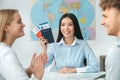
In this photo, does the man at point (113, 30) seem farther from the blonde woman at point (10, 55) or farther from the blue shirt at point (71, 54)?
the blue shirt at point (71, 54)

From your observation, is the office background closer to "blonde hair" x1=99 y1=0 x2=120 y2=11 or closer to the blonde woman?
the blonde woman

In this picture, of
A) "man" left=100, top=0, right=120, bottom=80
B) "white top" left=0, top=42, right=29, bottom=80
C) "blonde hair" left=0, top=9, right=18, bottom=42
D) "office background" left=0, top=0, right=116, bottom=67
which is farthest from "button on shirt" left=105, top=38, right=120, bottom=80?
"office background" left=0, top=0, right=116, bottom=67

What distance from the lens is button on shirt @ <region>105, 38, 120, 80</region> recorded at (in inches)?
42.1

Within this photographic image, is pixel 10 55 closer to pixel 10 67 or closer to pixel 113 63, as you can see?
pixel 10 67

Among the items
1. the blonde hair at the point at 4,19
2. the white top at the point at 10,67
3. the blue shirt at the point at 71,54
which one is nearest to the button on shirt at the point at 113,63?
the white top at the point at 10,67

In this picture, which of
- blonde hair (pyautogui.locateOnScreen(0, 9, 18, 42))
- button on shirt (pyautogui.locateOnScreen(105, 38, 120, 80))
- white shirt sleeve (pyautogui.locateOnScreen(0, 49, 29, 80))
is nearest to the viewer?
button on shirt (pyautogui.locateOnScreen(105, 38, 120, 80))

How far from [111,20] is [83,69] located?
4.73 ft

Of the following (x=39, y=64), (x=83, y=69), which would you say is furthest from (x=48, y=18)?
(x=39, y=64)

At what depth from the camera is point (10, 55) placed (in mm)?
1481

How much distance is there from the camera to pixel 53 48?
2.92 metres

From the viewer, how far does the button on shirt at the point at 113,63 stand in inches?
42.1

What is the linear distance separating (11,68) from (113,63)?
65 centimetres

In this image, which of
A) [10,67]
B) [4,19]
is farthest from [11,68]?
[4,19]

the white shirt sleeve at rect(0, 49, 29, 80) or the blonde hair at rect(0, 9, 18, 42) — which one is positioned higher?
the blonde hair at rect(0, 9, 18, 42)
